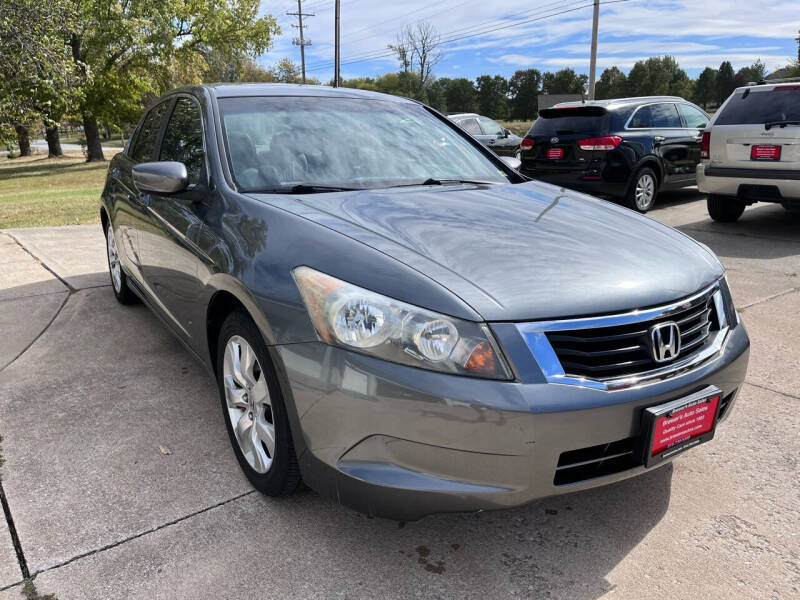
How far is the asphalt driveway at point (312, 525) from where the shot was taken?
2105 mm

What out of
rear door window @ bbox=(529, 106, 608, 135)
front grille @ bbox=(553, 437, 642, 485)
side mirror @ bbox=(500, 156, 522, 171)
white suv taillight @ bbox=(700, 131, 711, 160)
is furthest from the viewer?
rear door window @ bbox=(529, 106, 608, 135)

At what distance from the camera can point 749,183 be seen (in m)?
7.44

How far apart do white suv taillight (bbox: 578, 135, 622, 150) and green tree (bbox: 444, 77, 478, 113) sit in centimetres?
9056

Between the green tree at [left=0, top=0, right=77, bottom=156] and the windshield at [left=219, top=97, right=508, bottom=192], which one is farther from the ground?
the green tree at [left=0, top=0, right=77, bottom=156]

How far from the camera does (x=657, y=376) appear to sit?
2.02 meters

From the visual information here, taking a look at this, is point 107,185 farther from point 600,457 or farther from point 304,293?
point 600,457

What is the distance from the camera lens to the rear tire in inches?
330

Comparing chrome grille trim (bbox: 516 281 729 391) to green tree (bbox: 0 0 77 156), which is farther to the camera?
green tree (bbox: 0 0 77 156)

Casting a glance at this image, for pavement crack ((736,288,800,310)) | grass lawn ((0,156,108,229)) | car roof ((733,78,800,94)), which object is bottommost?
grass lawn ((0,156,108,229))

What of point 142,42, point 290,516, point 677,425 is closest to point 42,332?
point 290,516

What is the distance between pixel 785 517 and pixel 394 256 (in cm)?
173

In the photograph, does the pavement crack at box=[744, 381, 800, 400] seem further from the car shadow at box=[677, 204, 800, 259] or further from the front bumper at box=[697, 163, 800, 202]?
the front bumper at box=[697, 163, 800, 202]

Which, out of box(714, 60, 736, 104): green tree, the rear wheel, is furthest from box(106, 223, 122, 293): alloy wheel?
box(714, 60, 736, 104): green tree

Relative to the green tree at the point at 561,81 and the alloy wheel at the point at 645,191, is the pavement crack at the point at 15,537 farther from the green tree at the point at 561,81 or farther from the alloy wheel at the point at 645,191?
the green tree at the point at 561,81
